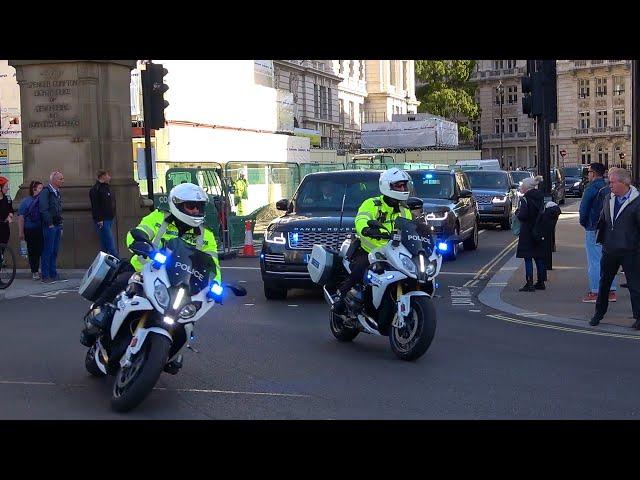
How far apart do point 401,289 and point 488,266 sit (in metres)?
9.75

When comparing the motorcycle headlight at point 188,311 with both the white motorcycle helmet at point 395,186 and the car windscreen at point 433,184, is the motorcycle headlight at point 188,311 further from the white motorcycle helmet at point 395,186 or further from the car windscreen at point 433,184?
the car windscreen at point 433,184

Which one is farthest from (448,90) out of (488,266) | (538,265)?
(538,265)

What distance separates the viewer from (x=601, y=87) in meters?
105

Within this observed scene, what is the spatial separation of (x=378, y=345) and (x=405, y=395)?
7.69 ft

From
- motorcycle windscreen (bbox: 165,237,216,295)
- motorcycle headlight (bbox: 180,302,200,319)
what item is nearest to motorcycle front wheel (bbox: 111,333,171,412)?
motorcycle headlight (bbox: 180,302,200,319)

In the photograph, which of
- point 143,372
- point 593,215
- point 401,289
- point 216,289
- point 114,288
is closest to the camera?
point 143,372

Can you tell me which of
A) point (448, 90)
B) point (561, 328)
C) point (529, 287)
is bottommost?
point (561, 328)

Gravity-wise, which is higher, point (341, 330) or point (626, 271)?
point (626, 271)

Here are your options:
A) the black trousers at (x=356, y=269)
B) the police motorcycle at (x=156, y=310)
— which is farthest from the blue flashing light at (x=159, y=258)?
the black trousers at (x=356, y=269)

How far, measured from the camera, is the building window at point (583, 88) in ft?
348

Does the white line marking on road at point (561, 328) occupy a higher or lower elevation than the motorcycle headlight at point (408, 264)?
lower

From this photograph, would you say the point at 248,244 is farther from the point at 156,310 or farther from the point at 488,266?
the point at 156,310

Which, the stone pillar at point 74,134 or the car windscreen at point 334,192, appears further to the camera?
the stone pillar at point 74,134

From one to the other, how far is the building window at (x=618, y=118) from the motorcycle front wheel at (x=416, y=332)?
10041 centimetres
